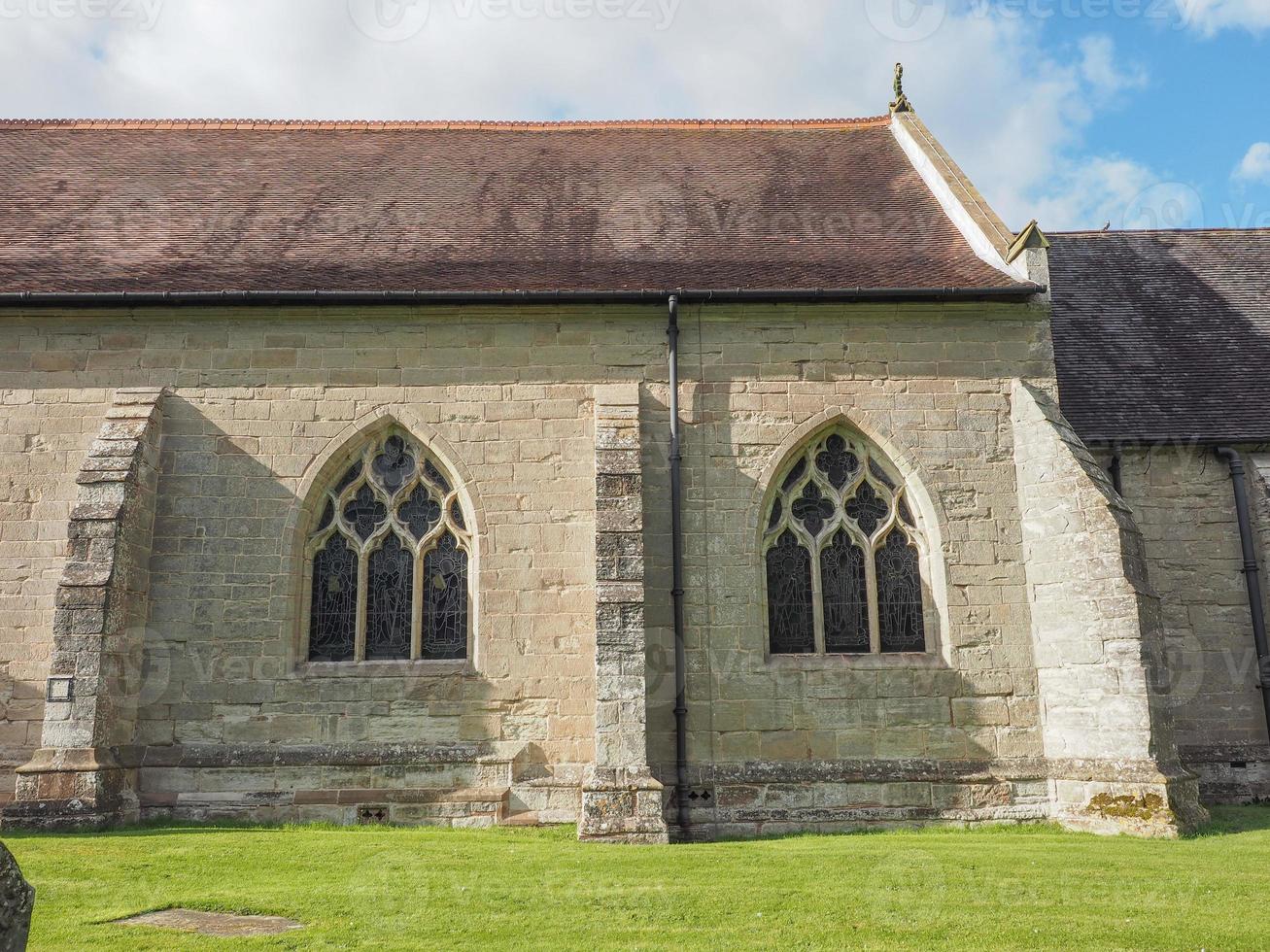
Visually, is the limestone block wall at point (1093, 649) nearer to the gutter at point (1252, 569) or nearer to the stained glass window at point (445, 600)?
the gutter at point (1252, 569)

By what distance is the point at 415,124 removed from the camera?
1645cm

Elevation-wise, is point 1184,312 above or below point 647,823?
above

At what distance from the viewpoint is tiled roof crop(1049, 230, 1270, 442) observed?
1338 centimetres

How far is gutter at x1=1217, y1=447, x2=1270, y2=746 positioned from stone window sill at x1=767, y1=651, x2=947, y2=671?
15.4 feet

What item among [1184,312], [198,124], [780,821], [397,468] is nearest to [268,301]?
[397,468]

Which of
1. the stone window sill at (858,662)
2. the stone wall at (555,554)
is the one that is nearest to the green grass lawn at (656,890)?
the stone wall at (555,554)

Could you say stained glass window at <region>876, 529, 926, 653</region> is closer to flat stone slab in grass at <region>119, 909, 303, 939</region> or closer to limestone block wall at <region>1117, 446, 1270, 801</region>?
limestone block wall at <region>1117, 446, 1270, 801</region>

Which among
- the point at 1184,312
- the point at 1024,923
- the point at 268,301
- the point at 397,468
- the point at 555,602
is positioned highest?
the point at 1184,312

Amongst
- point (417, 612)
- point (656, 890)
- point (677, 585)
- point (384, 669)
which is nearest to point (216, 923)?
point (656, 890)

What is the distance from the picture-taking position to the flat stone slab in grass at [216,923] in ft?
19.7

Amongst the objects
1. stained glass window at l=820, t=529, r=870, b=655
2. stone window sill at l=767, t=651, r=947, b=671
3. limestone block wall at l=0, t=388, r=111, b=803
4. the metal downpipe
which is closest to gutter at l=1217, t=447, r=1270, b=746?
stone window sill at l=767, t=651, r=947, b=671

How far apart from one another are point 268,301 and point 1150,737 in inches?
403

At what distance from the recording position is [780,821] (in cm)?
1039

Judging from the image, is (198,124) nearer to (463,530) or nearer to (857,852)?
(463,530)
